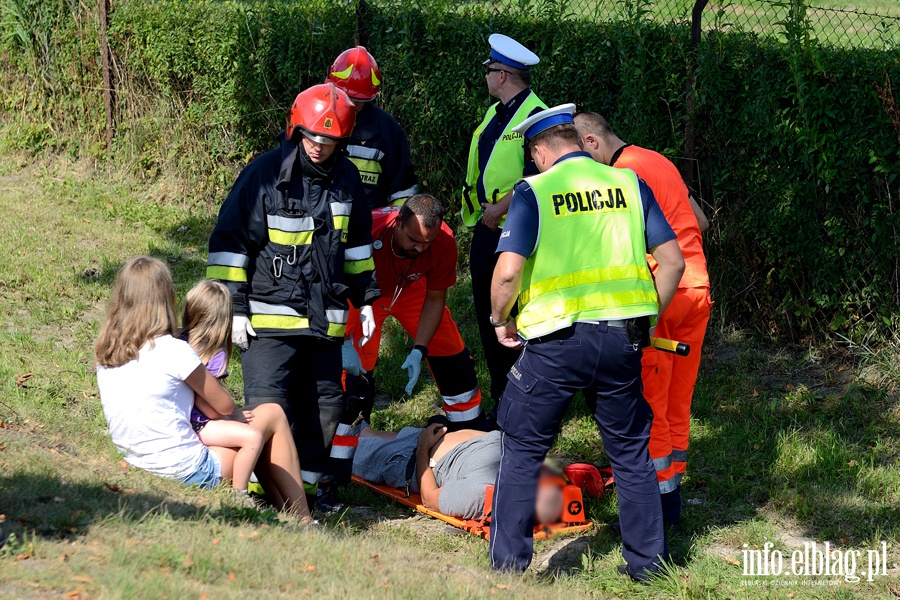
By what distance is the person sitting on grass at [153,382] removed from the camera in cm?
426

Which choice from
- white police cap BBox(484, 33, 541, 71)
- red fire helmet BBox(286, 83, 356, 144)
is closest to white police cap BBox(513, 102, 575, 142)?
red fire helmet BBox(286, 83, 356, 144)

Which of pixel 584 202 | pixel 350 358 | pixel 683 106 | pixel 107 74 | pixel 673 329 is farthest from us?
pixel 107 74

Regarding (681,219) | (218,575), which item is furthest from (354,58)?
(218,575)

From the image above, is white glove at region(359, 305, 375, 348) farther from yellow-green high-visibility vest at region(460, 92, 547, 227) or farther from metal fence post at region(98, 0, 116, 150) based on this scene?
metal fence post at region(98, 0, 116, 150)

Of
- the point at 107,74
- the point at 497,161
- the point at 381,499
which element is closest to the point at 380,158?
the point at 497,161

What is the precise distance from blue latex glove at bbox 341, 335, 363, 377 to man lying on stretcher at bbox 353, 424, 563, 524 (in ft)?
1.42

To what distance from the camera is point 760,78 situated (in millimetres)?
6578

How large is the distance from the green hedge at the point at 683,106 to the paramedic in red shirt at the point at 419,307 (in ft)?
7.51

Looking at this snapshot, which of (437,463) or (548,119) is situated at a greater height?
(548,119)

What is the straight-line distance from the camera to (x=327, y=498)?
17.1ft

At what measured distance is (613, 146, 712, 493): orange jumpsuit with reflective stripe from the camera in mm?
4746

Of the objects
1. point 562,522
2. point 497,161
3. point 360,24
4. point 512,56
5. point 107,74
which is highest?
point 360,24

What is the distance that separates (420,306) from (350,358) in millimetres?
629
